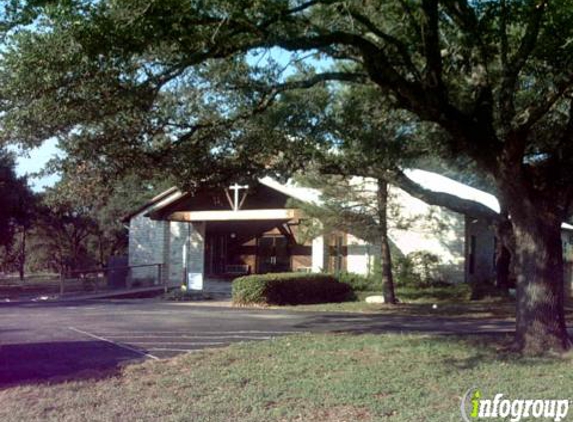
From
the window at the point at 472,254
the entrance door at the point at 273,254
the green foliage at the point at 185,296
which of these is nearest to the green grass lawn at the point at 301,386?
the green foliage at the point at 185,296

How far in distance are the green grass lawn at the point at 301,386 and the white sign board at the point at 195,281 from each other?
18.3 metres

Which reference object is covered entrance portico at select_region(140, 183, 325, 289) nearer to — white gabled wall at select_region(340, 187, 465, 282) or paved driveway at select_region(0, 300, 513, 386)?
white gabled wall at select_region(340, 187, 465, 282)

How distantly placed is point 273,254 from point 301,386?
69.6 ft

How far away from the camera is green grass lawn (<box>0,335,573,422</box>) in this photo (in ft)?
22.7

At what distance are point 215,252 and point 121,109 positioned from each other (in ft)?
65.4

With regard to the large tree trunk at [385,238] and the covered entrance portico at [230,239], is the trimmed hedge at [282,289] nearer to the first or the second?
the large tree trunk at [385,238]

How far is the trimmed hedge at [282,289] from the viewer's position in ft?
69.0

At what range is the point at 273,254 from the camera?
29.1 metres

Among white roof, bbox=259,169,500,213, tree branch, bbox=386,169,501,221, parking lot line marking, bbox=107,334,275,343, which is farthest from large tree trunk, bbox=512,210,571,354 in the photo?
white roof, bbox=259,169,500,213

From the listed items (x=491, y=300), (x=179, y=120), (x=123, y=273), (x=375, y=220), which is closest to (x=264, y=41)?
(x=179, y=120)

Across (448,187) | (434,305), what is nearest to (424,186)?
(448,187)

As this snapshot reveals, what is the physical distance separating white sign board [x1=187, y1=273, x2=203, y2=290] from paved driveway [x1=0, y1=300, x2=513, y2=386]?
769cm

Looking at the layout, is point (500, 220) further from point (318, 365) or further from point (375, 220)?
point (375, 220)

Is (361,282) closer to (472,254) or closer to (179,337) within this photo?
(472,254)
